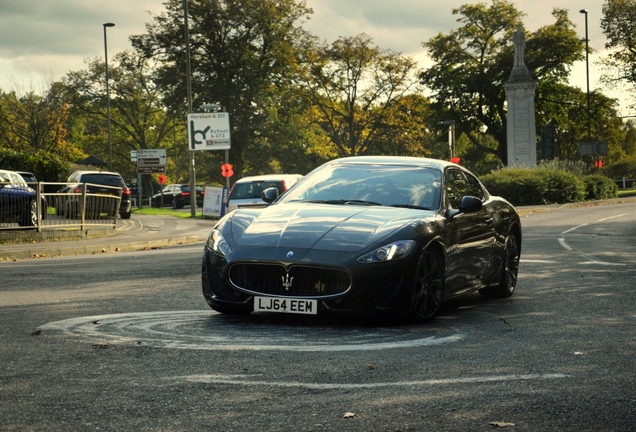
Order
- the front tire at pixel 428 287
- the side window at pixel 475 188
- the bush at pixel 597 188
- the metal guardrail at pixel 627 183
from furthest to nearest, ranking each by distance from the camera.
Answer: the metal guardrail at pixel 627 183, the bush at pixel 597 188, the side window at pixel 475 188, the front tire at pixel 428 287

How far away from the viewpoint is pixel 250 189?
3116cm

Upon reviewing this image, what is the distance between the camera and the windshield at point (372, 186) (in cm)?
1007

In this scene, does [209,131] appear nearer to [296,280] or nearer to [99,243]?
[99,243]

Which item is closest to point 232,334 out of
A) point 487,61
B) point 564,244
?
point 564,244

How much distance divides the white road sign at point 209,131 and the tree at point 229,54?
77.5 ft

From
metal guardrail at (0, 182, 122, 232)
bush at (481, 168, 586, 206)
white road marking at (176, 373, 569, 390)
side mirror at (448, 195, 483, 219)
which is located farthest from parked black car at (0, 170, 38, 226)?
bush at (481, 168, 586, 206)

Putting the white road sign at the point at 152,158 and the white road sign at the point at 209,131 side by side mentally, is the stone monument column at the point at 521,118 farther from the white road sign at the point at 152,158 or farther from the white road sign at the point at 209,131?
the white road sign at the point at 209,131

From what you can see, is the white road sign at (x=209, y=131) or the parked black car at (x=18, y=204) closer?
the parked black car at (x=18, y=204)

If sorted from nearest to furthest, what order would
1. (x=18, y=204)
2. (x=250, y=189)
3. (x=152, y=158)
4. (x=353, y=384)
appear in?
(x=353, y=384) → (x=18, y=204) → (x=250, y=189) → (x=152, y=158)

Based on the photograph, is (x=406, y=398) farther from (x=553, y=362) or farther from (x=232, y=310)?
(x=232, y=310)

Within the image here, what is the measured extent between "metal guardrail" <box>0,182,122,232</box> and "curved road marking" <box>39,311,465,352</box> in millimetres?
15224

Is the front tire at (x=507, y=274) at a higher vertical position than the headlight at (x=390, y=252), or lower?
lower

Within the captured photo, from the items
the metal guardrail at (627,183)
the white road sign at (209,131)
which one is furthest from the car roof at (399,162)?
the metal guardrail at (627,183)

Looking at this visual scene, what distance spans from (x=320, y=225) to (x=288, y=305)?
2.50ft
